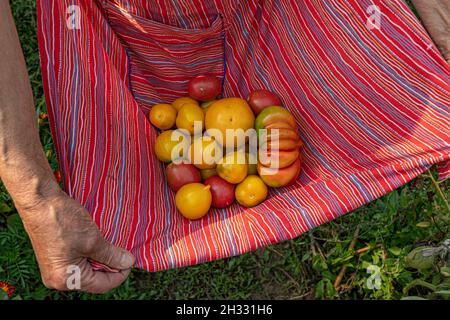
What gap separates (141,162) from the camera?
1.32 m

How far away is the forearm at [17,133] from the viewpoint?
0.89 metres

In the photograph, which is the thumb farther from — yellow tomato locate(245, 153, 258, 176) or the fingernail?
yellow tomato locate(245, 153, 258, 176)

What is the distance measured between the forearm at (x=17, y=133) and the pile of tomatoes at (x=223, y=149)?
0.44m

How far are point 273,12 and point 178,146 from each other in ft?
1.69

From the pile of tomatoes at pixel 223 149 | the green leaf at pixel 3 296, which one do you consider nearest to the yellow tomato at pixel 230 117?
the pile of tomatoes at pixel 223 149

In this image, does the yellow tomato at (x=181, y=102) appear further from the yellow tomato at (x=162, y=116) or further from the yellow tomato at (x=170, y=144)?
the yellow tomato at (x=170, y=144)

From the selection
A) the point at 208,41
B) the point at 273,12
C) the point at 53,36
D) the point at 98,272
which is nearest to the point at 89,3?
the point at 53,36

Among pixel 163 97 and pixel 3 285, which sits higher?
pixel 163 97

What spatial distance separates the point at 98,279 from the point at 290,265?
866 millimetres

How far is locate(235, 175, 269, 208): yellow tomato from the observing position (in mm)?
1268

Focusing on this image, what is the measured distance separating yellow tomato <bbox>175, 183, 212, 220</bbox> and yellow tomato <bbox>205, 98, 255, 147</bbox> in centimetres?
18

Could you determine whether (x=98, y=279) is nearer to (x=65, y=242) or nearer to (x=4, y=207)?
(x=65, y=242)
